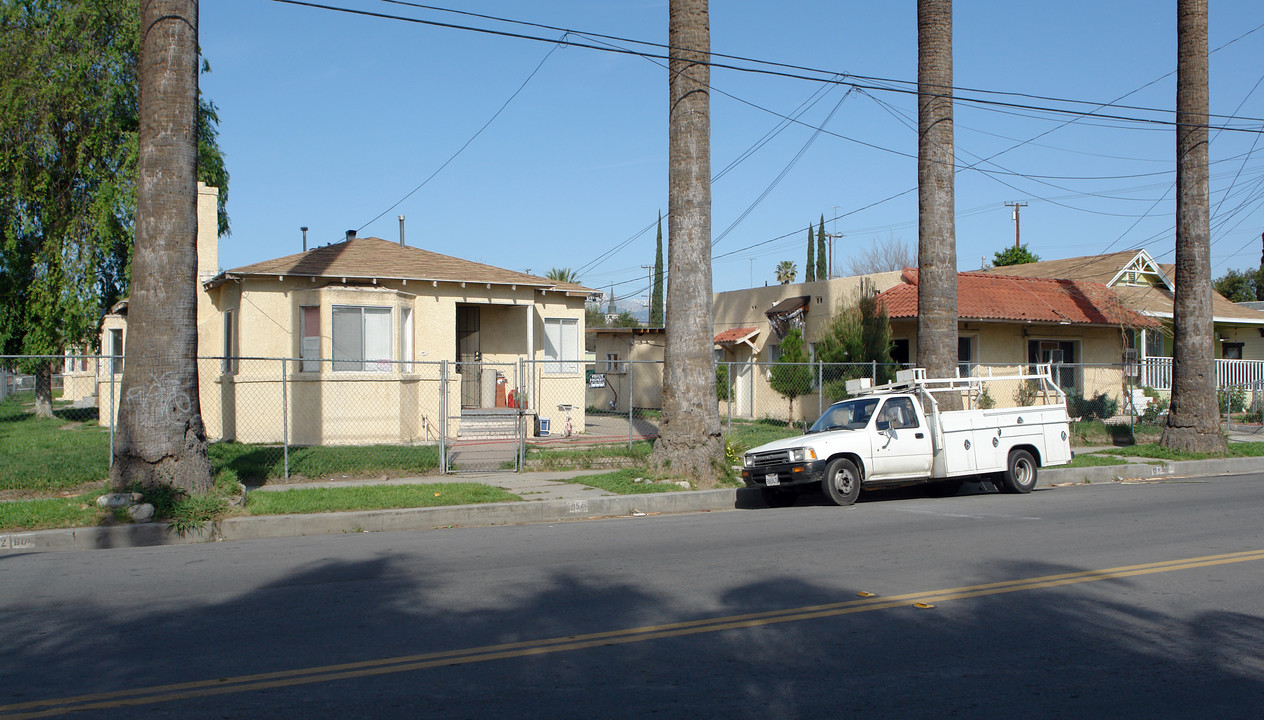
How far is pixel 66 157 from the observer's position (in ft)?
90.8

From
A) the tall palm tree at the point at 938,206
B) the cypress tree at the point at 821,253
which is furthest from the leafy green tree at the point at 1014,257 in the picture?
the tall palm tree at the point at 938,206

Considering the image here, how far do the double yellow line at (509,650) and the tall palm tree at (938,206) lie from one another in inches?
352

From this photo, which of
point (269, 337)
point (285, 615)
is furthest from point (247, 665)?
point (269, 337)

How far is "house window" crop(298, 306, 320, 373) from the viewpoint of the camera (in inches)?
734

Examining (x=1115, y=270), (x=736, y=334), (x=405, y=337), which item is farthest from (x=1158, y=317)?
(x=405, y=337)

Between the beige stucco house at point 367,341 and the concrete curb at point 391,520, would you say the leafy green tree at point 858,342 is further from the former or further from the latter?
the concrete curb at point 391,520

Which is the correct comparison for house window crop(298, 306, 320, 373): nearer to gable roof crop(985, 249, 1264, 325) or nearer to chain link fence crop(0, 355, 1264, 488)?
chain link fence crop(0, 355, 1264, 488)

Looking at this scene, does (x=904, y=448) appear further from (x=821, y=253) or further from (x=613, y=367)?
(x=821, y=253)

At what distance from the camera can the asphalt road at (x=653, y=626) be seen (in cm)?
484

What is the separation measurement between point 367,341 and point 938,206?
1165cm

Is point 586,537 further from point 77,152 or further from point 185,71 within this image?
point 77,152

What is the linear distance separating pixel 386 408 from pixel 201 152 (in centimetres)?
1496

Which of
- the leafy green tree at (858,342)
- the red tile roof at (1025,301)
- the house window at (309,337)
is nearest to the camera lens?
the house window at (309,337)

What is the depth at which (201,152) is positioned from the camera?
28.4 metres
